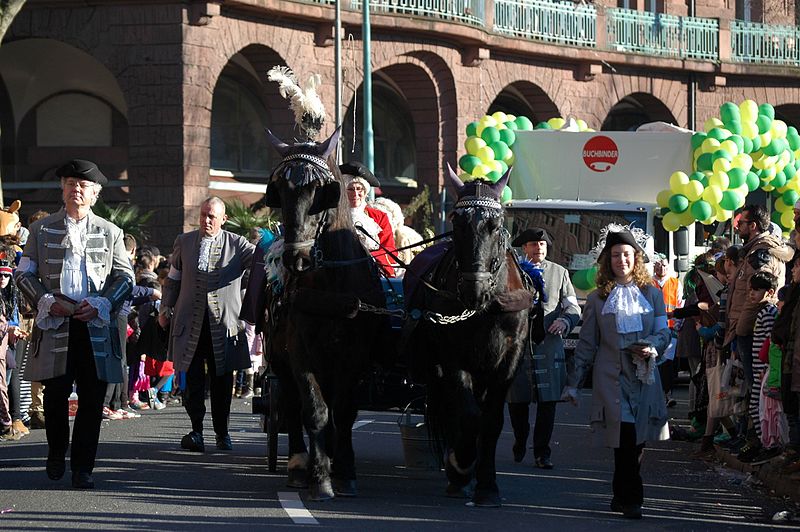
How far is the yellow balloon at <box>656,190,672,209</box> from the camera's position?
2191 centimetres

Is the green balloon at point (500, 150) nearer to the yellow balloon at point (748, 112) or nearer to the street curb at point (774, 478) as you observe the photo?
the yellow balloon at point (748, 112)

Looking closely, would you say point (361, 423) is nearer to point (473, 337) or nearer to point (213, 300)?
point (213, 300)

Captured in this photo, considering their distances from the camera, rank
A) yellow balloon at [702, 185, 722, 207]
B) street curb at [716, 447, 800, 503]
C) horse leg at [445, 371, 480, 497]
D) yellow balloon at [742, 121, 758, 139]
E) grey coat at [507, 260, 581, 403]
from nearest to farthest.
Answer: horse leg at [445, 371, 480, 497] < street curb at [716, 447, 800, 503] < grey coat at [507, 260, 581, 403] < yellow balloon at [702, 185, 722, 207] < yellow balloon at [742, 121, 758, 139]

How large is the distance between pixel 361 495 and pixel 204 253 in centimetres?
336

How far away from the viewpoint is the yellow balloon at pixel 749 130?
23.8 meters

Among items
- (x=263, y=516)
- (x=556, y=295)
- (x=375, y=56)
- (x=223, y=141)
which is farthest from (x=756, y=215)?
(x=223, y=141)

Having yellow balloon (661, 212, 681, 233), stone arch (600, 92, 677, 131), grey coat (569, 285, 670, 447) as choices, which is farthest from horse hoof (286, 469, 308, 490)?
stone arch (600, 92, 677, 131)

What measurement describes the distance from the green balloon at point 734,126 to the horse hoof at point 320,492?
15050mm

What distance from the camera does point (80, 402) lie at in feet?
34.7

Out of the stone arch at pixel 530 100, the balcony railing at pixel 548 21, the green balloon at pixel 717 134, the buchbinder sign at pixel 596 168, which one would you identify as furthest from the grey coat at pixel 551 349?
the stone arch at pixel 530 100

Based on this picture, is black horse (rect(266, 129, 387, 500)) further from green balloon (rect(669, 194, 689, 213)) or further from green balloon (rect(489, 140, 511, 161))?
green balloon (rect(489, 140, 511, 161))

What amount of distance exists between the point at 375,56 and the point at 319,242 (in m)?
23.4

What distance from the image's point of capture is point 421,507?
986 centimetres

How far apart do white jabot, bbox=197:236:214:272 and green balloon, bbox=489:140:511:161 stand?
34.1ft
